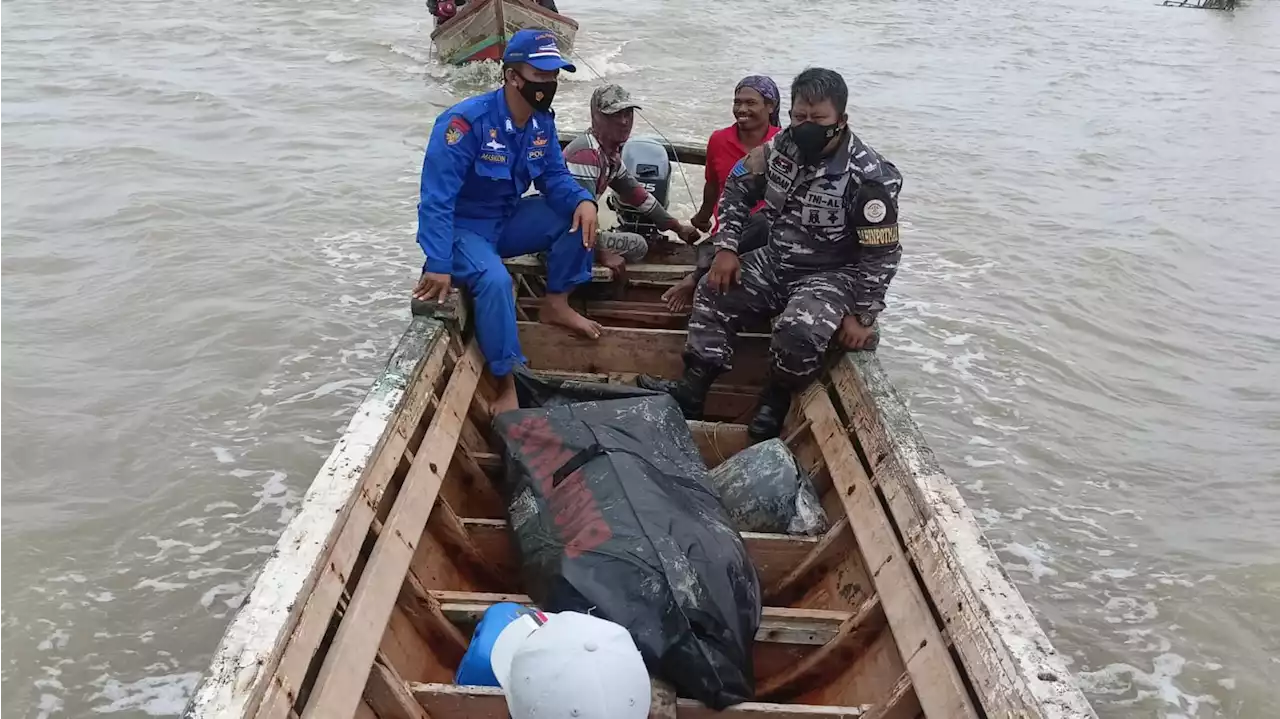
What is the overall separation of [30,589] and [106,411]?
168cm

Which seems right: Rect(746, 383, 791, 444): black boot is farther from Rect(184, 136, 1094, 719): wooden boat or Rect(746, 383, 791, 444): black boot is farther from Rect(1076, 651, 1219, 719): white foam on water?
Rect(1076, 651, 1219, 719): white foam on water

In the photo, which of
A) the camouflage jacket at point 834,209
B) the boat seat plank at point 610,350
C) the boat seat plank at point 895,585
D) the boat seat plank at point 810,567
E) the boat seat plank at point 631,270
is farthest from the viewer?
the boat seat plank at point 631,270

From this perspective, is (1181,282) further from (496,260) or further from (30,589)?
(30,589)

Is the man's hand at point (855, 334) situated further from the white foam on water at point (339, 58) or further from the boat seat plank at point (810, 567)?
the white foam on water at point (339, 58)

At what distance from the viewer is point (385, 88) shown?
46.0 feet

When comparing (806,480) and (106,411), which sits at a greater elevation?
(806,480)

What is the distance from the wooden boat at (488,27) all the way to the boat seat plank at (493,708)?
42.9 ft

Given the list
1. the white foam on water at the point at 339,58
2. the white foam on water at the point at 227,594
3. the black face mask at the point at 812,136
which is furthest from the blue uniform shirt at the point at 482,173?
the white foam on water at the point at 339,58

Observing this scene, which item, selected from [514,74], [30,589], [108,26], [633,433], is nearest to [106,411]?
[30,589]

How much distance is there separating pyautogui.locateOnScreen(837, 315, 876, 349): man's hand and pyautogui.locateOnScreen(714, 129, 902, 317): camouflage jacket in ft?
0.22

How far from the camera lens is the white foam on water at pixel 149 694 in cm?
370

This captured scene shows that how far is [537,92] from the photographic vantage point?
4008 millimetres

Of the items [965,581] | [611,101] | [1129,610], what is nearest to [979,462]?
[1129,610]

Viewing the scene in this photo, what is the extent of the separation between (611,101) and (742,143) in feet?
2.85
